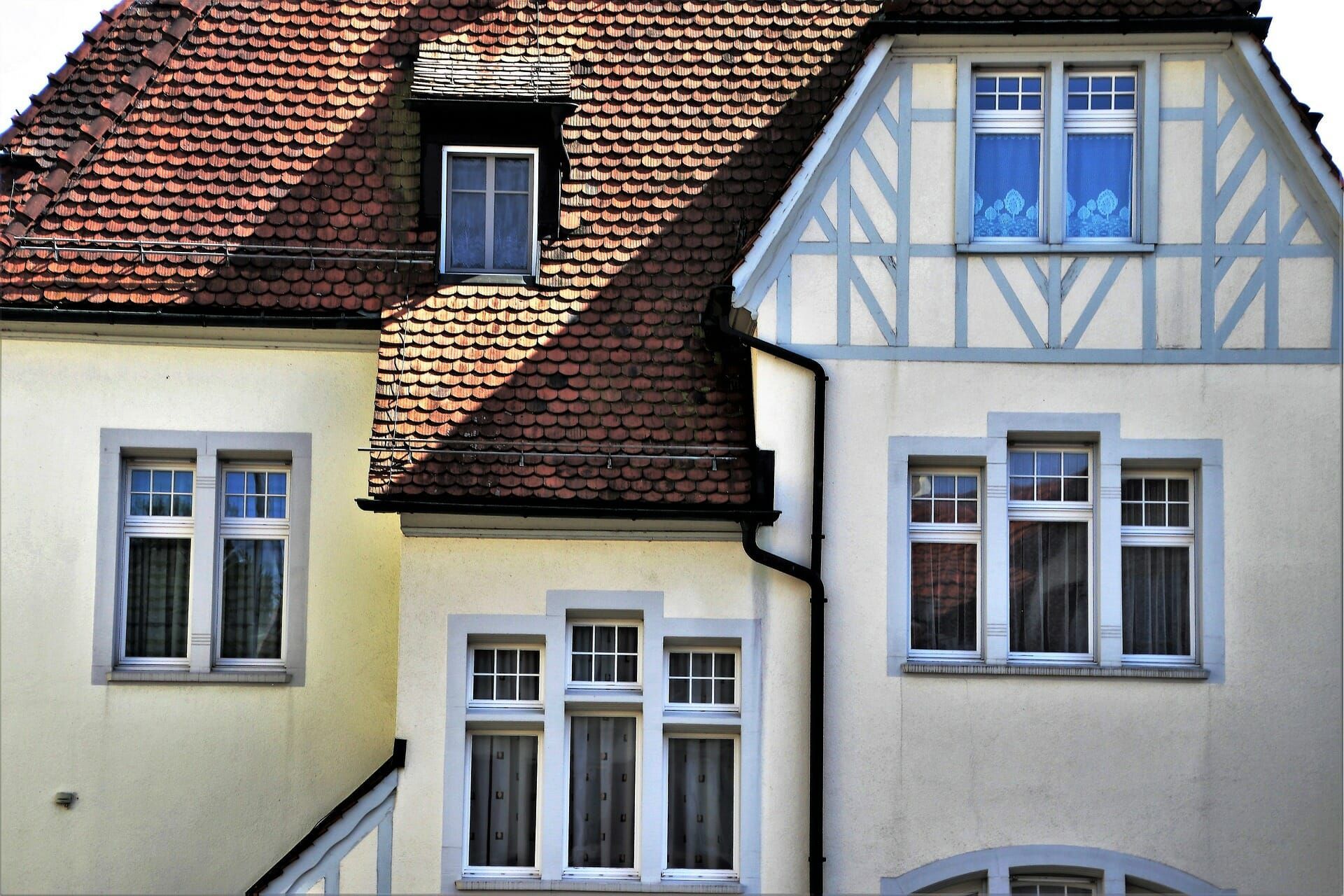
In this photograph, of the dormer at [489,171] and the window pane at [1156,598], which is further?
the dormer at [489,171]

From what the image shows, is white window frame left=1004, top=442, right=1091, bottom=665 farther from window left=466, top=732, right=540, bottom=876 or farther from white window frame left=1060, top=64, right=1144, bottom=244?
window left=466, top=732, right=540, bottom=876

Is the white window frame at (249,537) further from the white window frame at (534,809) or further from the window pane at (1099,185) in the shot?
the window pane at (1099,185)

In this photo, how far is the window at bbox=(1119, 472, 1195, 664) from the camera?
11.6 meters

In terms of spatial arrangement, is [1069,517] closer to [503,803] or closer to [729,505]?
[729,505]

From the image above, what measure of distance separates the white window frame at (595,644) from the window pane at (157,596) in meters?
3.27

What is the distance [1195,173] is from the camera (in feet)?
38.3

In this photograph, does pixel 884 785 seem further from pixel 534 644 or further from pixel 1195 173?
pixel 1195 173

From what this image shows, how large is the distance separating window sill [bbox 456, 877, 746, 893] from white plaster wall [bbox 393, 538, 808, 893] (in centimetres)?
28

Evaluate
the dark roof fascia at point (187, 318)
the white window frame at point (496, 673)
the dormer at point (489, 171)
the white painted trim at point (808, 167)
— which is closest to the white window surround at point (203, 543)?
the dark roof fascia at point (187, 318)

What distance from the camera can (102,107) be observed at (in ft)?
42.7

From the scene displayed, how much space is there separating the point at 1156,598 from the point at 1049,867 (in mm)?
2244

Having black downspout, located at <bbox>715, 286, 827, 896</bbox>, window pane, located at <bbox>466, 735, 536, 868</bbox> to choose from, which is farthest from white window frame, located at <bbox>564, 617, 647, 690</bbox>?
black downspout, located at <bbox>715, 286, 827, 896</bbox>

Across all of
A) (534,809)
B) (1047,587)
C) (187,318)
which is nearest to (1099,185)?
(1047,587)

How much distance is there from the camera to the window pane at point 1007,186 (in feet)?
39.0
